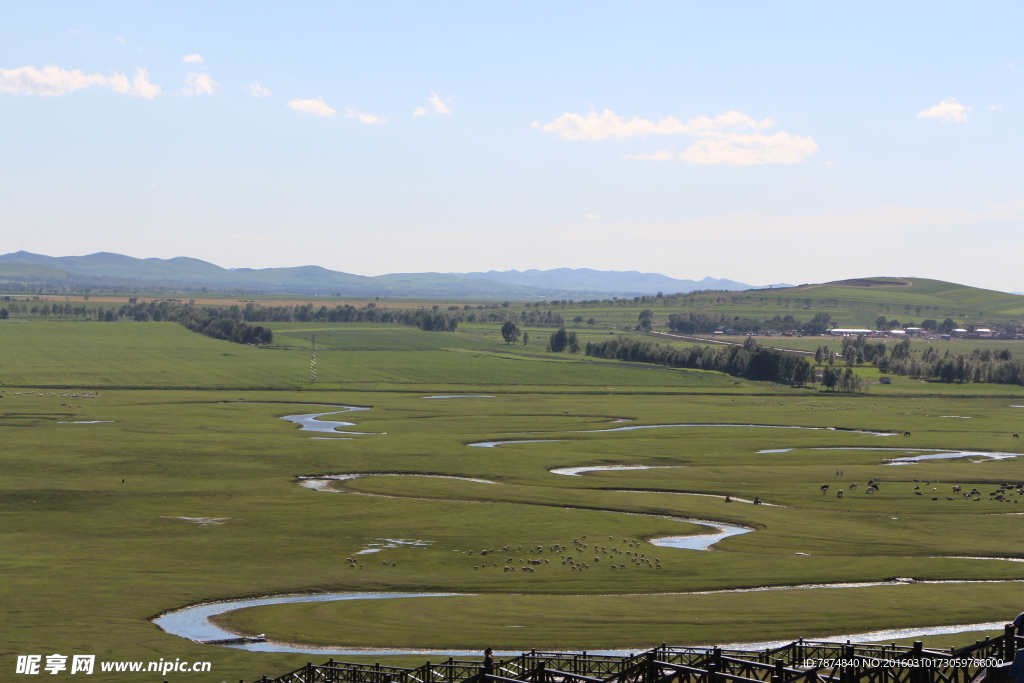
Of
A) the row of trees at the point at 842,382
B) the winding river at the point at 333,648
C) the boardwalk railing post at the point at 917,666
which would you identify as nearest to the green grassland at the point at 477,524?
the winding river at the point at 333,648

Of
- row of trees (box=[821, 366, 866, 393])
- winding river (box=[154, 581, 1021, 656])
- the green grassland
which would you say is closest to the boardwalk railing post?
winding river (box=[154, 581, 1021, 656])

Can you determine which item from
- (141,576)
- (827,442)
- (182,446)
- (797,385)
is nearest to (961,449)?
(827,442)

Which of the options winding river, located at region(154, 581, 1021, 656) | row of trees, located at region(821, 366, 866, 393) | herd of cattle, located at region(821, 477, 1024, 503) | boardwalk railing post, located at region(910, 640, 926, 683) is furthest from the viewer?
row of trees, located at region(821, 366, 866, 393)

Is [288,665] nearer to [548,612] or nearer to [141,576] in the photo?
[548,612]

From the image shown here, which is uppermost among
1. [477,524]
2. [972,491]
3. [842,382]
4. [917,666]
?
[917,666]

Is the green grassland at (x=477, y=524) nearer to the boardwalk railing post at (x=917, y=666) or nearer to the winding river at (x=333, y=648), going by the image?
the winding river at (x=333, y=648)

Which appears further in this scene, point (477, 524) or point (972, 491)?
point (972, 491)

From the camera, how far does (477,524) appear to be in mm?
66812

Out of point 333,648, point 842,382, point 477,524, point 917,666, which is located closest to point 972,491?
point 477,524

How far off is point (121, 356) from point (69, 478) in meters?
122

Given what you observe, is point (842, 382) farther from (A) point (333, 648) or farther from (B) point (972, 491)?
(A) point (333, 648)

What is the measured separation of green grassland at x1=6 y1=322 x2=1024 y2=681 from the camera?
4453cm

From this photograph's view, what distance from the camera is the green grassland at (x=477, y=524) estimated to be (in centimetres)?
4453

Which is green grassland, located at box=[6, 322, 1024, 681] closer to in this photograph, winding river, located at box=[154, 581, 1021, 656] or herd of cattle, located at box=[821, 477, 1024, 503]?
herd of cattle, located at box=[821, 477, 1024, 503]
